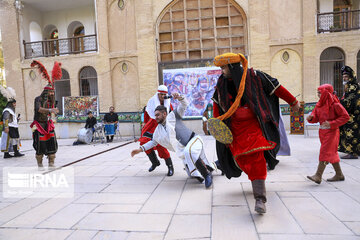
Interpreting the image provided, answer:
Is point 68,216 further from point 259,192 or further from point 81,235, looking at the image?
point 259,192

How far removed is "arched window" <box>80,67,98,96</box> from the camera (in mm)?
12680

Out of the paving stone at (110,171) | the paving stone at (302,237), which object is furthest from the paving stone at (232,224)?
the paving stone at (110,171)

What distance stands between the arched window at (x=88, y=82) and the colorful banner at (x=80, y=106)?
3.24ft

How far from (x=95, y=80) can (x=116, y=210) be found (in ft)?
36.0

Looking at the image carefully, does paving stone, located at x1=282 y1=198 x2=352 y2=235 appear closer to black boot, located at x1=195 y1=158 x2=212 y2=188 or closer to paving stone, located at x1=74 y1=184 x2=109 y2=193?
black boot, located at x1=195 y1=158 x2=212 y2=188

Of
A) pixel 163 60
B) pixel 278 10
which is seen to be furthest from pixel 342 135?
pixel 163 60

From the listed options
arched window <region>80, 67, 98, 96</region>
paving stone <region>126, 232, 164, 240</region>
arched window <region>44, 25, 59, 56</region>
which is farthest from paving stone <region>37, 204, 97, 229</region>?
arched window <region>44, 25, 59, 56</region>

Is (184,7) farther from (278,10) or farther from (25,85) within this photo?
(25,85)

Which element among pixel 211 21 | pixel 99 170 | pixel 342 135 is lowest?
pixel 99 170

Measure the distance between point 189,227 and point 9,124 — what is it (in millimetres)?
6990

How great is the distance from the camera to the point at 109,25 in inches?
476

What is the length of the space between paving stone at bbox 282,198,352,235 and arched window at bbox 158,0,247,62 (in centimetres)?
930

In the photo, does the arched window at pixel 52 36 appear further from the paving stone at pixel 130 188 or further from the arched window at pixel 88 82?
the paving stone at pixel 130 188

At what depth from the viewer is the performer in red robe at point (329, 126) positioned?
11.4 feet
